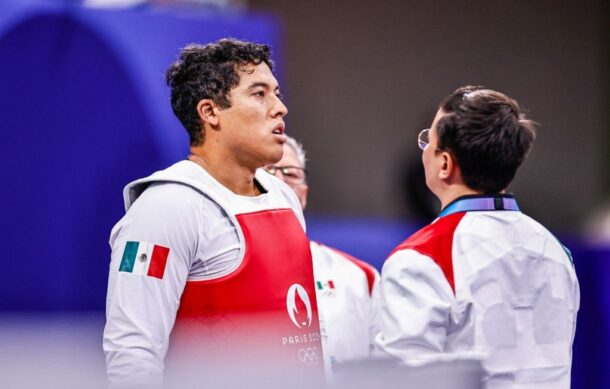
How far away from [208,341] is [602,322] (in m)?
2.81

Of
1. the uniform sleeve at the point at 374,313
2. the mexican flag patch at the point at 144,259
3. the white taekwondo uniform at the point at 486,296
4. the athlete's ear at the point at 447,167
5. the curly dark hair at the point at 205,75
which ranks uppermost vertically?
the curly dark hair at the point at 205,75

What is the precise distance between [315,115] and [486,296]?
4.50 metres

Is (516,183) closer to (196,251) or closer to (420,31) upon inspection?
(420,31)

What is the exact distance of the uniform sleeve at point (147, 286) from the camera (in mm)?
1973

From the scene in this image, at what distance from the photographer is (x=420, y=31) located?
692cm

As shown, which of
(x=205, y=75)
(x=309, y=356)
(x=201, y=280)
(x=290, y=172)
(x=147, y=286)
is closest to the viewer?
(x=147, y=286)

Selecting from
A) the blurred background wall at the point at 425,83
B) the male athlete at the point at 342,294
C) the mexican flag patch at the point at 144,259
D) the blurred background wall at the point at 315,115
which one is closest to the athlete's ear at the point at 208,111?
the mexican flag patch at the point at 144,259

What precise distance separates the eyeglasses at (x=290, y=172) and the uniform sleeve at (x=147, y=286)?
1316mm

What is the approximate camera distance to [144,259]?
6.64ft

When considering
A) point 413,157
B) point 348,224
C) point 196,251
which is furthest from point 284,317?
point 413,157

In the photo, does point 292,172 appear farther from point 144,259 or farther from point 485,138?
point 144,259

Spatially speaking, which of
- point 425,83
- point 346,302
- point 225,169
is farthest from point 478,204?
point 425,83

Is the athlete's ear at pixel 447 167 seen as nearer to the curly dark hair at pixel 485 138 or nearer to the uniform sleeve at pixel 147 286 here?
the curly dark hair at pixel 485 138

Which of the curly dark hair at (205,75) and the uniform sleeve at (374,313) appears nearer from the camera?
the curly dark hair at (205,75)
